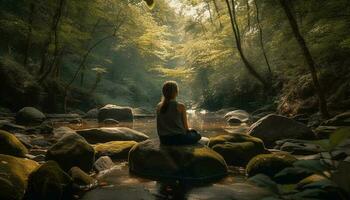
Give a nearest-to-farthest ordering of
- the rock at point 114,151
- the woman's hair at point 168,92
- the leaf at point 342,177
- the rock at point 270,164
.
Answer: the leaf at point 342,177 → the rock at point 270,164 → the woman's hair at point 168,92 → the rock at point 114,151

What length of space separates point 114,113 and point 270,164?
13.9 metres

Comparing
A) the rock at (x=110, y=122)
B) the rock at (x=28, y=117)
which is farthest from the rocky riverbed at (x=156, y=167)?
the rock at (x=110, y=122)

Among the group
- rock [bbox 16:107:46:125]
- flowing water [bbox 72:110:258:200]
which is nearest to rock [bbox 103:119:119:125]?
rock [bbox 16:107:46:125]

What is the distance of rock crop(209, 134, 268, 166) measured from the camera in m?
7.37

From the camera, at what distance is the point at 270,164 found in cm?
608

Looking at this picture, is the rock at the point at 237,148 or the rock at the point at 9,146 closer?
the rock at the point at 9,146

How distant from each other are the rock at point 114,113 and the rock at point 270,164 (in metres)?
13.2

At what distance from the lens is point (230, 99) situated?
27.8 m

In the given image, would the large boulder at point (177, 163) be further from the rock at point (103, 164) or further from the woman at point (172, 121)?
the rock at point (103, 164)

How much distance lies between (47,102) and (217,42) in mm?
11177

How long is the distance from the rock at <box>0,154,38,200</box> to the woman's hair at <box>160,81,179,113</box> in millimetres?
2434

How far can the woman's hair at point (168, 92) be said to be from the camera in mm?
6602

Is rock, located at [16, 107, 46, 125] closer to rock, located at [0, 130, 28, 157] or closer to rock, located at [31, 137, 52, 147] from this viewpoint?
rock, located at [31, 137, 52, 147]

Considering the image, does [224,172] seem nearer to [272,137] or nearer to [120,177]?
[120,177]
